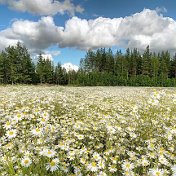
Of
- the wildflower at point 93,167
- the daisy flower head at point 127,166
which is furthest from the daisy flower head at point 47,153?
the daisy flower head at point 127,166

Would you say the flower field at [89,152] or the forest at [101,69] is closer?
the flower field at [89,152]

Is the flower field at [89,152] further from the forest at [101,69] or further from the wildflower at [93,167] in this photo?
the forest at [101,69]

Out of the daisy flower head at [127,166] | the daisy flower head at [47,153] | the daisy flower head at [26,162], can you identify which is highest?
the daisy flower head at [47,153]

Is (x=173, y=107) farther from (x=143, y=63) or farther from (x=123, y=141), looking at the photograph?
(x=143, y=63)

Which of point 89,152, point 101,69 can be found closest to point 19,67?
point 101,69

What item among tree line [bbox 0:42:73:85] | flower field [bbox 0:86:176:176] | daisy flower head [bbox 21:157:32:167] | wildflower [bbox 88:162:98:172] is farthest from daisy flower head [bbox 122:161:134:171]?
tree line [bbox 0:42:73:85]

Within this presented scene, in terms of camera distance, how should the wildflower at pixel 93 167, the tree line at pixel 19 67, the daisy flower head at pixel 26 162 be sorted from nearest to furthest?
the wildflower at pixel 93 167 → the daisy flower head at pixel 26 162 → the tree line at pixel 19 67

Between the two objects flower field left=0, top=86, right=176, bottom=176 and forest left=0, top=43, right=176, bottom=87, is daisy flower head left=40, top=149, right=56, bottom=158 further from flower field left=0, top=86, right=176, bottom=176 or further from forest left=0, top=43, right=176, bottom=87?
forest left=0, top=43, right=176, bottom=87

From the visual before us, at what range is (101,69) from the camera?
10069 centimetres

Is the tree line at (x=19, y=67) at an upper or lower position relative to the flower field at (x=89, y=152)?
upper

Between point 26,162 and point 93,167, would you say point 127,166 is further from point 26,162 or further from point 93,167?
point 26,162

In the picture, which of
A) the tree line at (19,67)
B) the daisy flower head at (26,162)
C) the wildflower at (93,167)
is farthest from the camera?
the tree line at (19,67)

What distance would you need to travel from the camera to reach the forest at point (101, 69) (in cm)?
7288

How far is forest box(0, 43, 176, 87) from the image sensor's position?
239 feet
